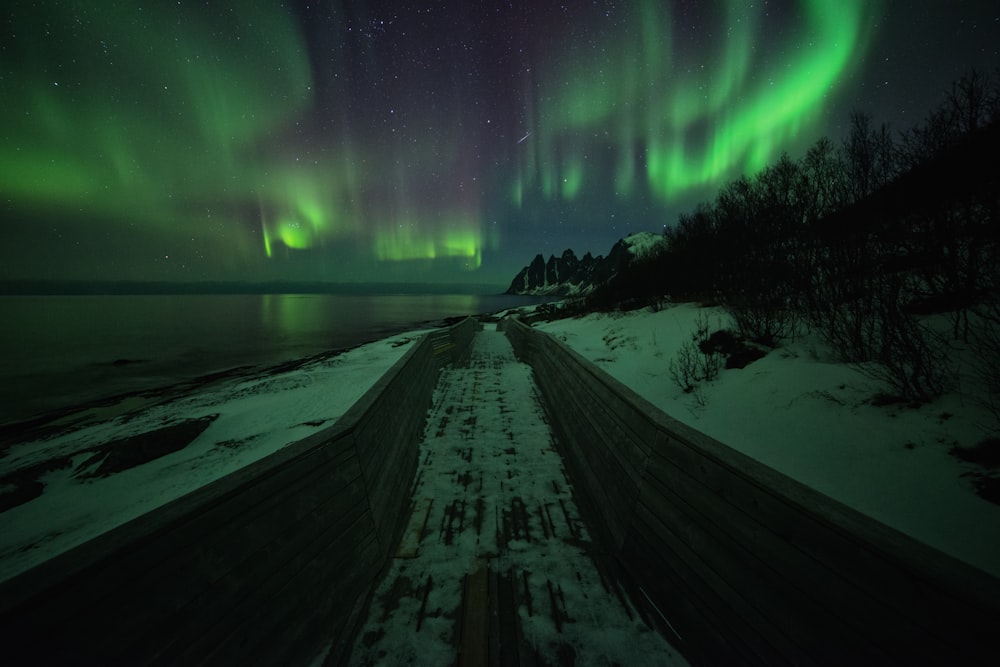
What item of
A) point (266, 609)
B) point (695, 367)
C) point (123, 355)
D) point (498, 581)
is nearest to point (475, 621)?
point (498, 581)

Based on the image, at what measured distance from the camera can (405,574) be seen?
10.0 ft

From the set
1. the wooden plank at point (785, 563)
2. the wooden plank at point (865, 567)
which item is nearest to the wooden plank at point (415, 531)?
the wooden plank at point (785, 563)

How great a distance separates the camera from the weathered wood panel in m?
1.34

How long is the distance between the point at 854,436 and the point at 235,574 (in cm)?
594

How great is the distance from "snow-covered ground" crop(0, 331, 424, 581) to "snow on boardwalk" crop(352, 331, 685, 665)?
17.4ft

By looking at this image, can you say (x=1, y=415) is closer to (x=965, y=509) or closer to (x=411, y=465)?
(x=411, y=465)

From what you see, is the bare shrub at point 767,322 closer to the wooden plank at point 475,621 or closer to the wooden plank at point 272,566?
the wooden plank at point 475,621

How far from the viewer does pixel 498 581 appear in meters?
2.97

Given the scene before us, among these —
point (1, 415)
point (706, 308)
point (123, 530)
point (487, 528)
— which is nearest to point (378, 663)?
point (487, 528)

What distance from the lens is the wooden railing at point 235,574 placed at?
1.35 metres

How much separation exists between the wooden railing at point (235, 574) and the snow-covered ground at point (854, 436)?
4488mm

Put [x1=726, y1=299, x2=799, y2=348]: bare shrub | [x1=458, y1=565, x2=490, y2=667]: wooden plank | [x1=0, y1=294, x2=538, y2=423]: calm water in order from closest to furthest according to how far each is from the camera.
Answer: [x1=458, y1=565, x2=490, y2=667]: wooden plank → [x1=726, y1=299, x2=799, y2=348]: bare shrub → [x1=0, y1=294, x2=538, y2=423]: calm water

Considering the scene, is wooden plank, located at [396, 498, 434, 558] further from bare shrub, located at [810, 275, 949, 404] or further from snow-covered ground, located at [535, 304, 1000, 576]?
bare shrub, located at [810, 275, 949, 404]

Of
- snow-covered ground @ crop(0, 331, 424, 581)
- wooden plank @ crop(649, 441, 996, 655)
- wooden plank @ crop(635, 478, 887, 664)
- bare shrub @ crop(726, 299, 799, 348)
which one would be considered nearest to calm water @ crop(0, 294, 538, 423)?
snow-covered ground @ crop(0, 331, 424, 581)
